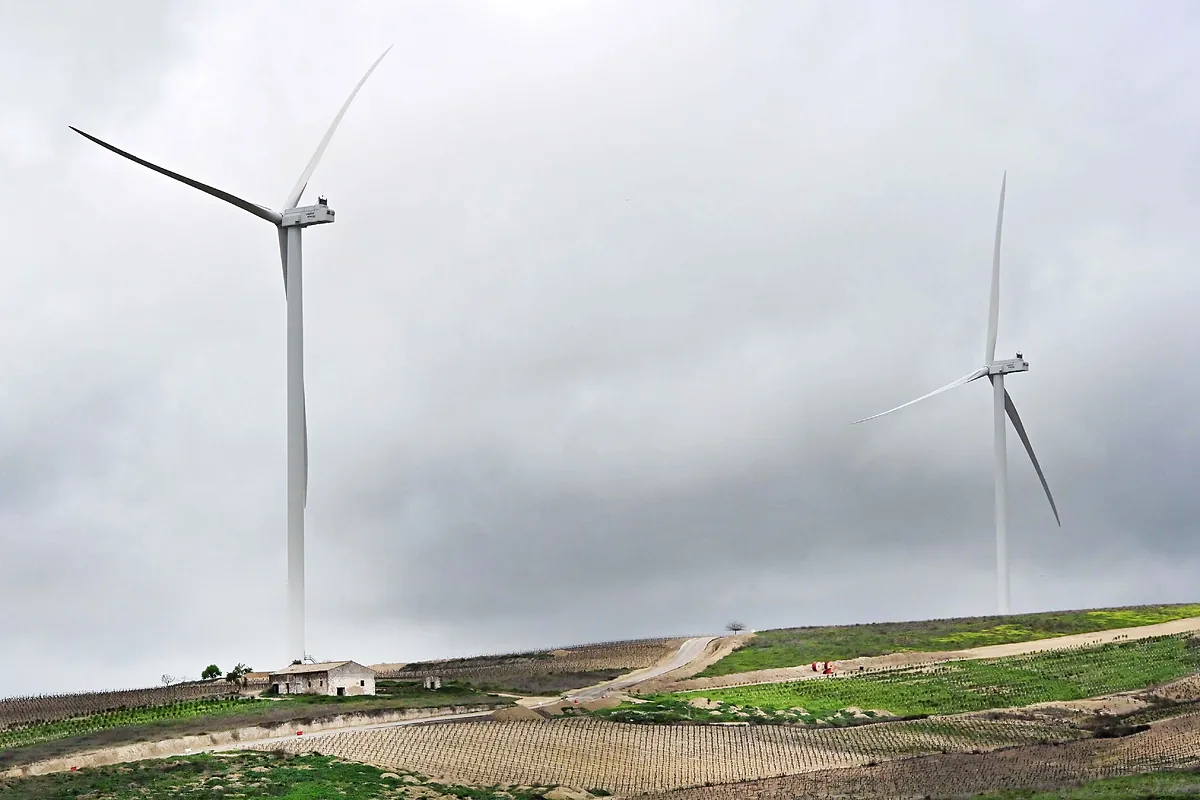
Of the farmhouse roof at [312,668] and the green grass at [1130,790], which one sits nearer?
the green grass at [1130,790]

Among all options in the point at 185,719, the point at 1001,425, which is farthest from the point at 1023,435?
the point at 185,719

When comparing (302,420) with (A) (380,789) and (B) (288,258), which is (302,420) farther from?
(A) (380,789)

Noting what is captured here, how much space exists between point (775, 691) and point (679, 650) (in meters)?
31.3

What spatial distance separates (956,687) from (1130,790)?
1633 inches

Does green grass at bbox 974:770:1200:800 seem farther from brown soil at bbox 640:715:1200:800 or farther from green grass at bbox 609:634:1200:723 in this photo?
green grass at bbox 609:634:1200:723

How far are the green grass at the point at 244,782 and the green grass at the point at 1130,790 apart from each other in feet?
67.2

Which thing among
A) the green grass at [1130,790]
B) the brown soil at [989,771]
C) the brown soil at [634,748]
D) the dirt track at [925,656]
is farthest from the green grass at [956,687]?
the green grass at [1130,790]

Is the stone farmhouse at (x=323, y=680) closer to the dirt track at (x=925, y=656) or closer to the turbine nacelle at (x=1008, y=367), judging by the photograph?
the dirt track at (x=925, y=656)

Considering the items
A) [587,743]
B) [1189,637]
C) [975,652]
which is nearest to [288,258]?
[587,743]

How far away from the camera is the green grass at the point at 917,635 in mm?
126750

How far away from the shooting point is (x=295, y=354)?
10150 cm

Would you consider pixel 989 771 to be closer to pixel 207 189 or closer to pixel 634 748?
pixel 634 748

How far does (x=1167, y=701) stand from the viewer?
3716 inches

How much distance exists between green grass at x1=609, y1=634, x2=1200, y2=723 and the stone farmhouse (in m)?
18.2
